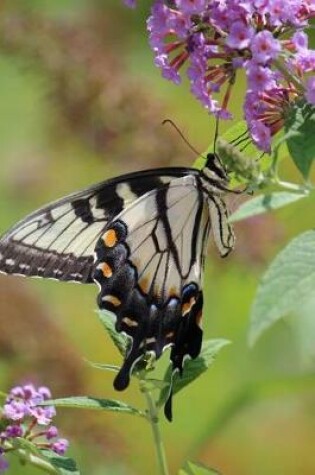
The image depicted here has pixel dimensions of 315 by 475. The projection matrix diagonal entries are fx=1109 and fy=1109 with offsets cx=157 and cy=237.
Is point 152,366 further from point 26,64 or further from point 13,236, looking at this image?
point 26,64

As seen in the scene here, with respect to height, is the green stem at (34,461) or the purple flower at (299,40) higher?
the purple flower at (299,40)

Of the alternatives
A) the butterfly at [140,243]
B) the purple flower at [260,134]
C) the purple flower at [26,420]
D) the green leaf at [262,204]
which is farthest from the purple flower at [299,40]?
the purple flower at [26,420]

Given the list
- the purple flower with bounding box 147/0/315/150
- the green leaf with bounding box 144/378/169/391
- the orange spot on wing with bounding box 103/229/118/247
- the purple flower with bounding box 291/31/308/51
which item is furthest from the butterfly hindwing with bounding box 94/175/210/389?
the purple flower with bounding box 291/31/308/51

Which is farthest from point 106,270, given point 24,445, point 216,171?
point 24,445

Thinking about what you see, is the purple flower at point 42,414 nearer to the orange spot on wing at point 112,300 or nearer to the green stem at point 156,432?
the green stem at point 156,432

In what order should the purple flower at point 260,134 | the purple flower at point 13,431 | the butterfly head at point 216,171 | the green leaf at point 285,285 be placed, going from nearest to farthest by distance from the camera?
the green leaf at point 285,285 → the purple flower at point 260,134 → the purple flower at point 13,431 → the butterfly head at point 216,171

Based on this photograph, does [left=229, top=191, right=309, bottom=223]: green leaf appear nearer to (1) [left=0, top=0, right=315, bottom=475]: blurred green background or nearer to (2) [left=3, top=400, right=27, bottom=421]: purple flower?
(2) [left=3, top=400, right=27, bottom=421]: purple flower
